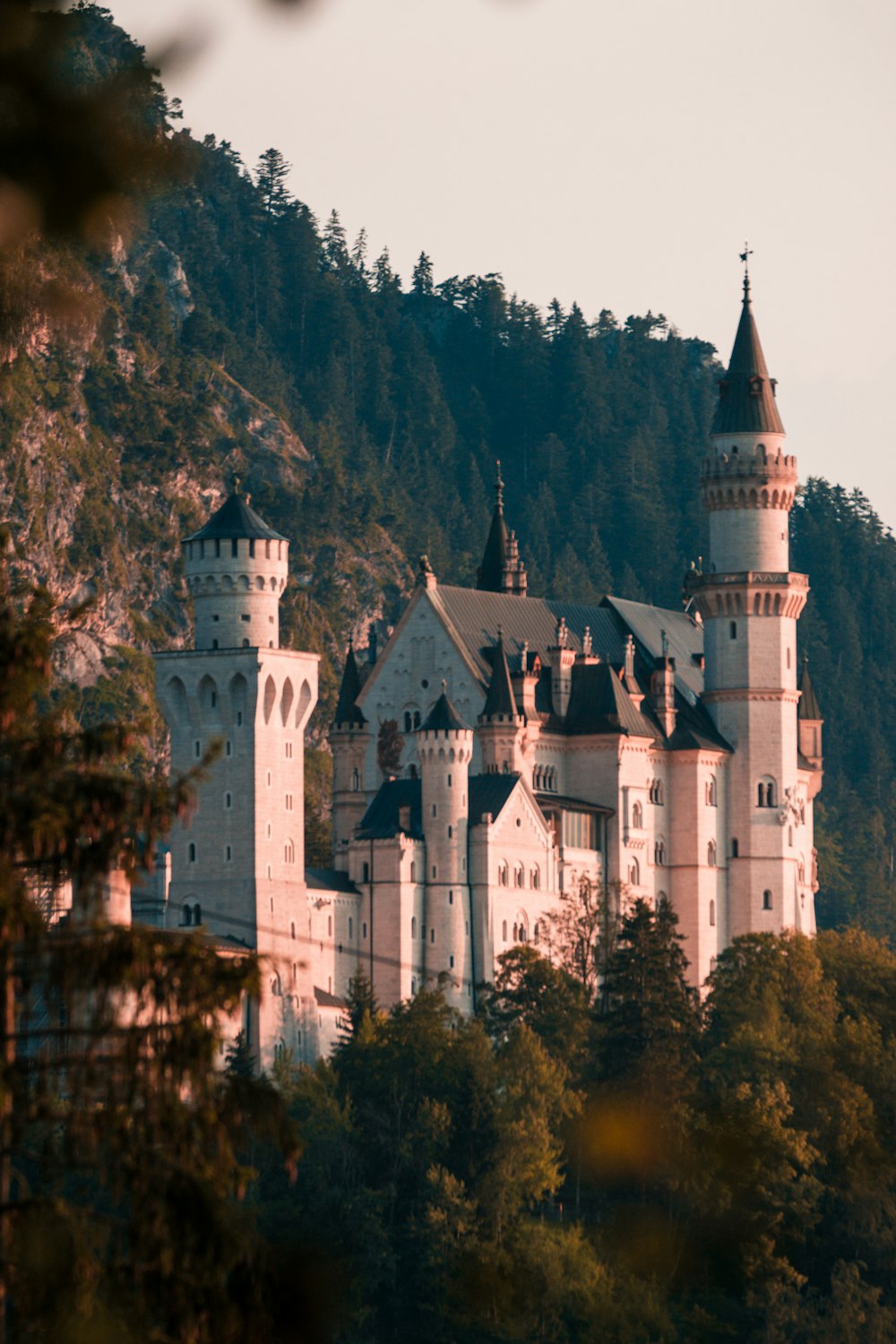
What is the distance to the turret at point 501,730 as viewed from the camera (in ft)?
369

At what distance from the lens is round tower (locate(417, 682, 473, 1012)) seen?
345ft

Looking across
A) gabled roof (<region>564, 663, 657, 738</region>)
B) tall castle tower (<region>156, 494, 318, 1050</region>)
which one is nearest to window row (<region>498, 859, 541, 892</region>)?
tall castle tower (<region>156, 494, 318, 1050</region>)

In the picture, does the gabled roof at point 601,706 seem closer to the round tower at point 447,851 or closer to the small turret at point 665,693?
the small turret at point 665,693

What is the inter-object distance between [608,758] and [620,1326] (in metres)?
36.8

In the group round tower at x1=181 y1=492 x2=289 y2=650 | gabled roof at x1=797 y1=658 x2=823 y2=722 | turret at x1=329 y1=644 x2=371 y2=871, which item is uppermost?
round tower at x1=181 y1=492 x2=289 y2=650

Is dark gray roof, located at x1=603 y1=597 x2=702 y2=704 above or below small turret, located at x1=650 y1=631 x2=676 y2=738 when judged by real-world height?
above

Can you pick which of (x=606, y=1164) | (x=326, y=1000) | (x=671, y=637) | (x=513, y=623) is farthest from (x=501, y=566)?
(x=606, y=1164)

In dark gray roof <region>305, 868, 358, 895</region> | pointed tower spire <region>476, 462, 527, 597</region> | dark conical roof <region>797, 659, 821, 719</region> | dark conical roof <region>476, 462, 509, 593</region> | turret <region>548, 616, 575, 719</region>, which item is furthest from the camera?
dark conical roof <region>476, 462, 509, 593</region>

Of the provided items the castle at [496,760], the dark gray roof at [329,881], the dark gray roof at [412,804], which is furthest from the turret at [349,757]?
the dark gray roof at [329,881]

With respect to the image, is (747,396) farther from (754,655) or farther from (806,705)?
(806,705)

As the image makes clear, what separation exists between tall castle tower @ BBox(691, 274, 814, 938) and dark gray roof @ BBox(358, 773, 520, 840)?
52.7 feet

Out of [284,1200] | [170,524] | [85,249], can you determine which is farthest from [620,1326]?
[170,524]

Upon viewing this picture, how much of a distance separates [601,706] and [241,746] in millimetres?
23288

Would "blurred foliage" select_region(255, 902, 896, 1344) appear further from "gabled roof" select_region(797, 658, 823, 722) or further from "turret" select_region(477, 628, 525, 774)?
"gabled roof" select_region(797, 658, 823, 722)
